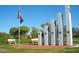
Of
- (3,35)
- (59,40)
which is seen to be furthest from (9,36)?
(59,40)

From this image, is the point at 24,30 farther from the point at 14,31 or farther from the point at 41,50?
the point at 41,50

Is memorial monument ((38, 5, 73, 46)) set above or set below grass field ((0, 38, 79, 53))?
above

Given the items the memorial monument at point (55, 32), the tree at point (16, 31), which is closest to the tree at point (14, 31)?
the tree at point (16, 31)

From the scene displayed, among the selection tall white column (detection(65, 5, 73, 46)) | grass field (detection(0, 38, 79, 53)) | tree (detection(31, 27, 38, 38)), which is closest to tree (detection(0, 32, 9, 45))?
grass field (detection(0, 38, 79, 53))

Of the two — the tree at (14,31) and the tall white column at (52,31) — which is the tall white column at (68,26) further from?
the tree at (14,31)

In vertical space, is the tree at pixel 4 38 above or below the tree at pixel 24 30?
below

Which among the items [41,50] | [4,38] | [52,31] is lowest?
[41,50]

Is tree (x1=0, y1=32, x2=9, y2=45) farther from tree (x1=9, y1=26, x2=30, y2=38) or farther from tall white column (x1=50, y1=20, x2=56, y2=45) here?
tall white column (x1=50, y1=20, x2=56, y2=45)

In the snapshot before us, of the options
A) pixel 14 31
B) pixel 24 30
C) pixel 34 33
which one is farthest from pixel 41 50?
pixel 14 31

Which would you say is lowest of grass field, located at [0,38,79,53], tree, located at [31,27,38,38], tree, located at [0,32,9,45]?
grass field, located at [0,38,79,53]

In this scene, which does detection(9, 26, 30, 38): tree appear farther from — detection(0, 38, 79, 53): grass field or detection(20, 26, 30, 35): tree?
detection(0, 38, 79, 53): grass field

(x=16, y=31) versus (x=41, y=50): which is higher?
(x=16, y=31)

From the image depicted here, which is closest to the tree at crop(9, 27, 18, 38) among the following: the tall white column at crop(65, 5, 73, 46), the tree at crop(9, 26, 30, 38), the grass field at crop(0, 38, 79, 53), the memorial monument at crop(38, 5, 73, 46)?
the tree at crop(9, 26, 30, 38)
